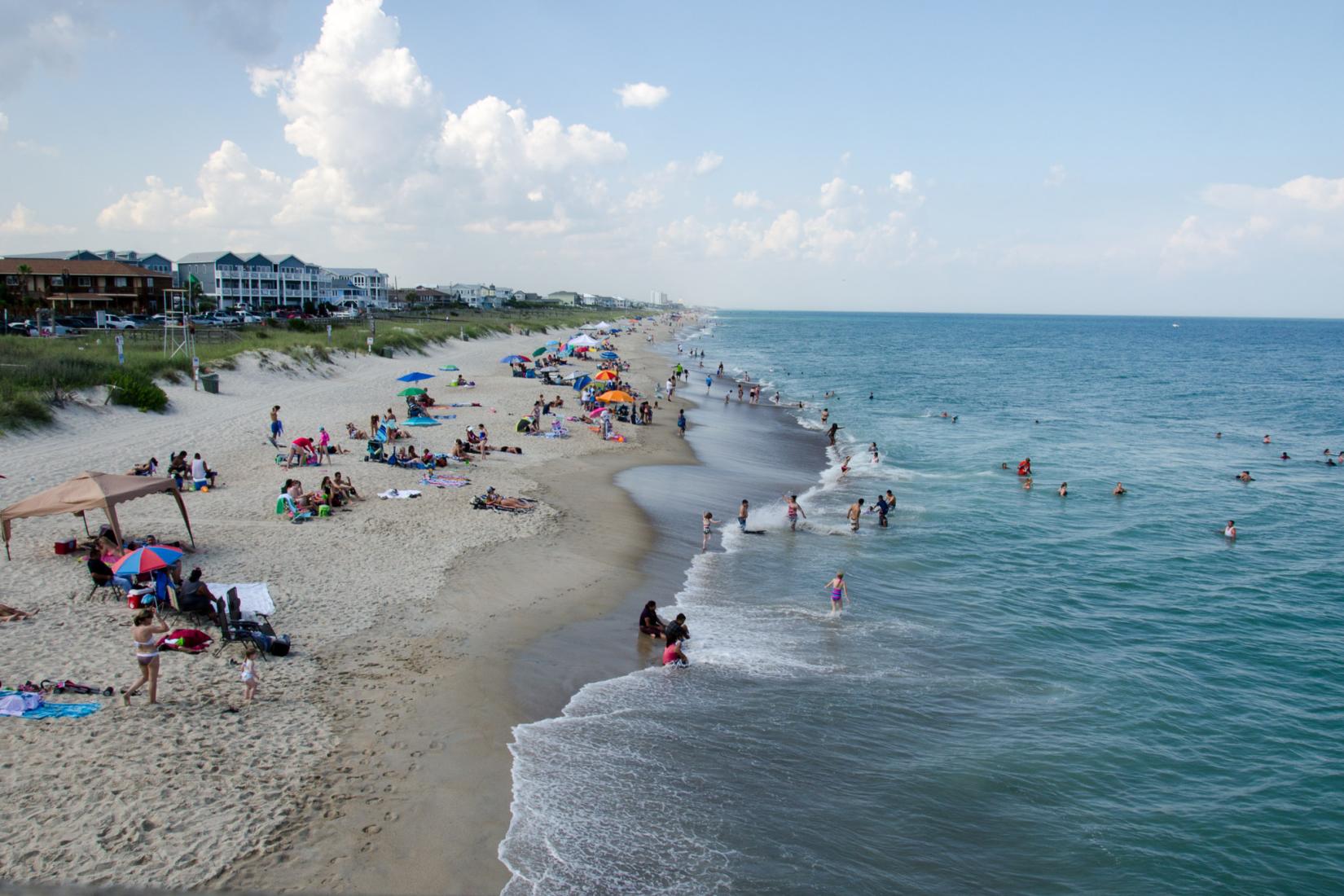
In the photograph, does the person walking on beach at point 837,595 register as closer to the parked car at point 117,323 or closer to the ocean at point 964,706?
the ocean at point 964,706

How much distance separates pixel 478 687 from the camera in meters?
12.0

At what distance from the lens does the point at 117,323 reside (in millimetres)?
53875

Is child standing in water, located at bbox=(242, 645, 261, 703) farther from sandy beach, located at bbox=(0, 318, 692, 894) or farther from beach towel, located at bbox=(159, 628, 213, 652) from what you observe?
beach towel, located at bbox=(159, 628, 213, 652)

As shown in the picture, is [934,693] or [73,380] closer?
[934,693]

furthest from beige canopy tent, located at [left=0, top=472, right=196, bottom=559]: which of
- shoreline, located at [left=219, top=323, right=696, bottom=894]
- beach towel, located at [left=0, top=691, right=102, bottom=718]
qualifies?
shoreline, located at [left=219, top=323, right=696, bottom=894]

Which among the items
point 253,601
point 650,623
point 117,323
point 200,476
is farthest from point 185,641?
point 117,323

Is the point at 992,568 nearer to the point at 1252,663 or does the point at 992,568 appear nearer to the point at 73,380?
the point at 1252,663

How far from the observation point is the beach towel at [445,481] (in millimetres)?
23219

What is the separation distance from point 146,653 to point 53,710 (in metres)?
1.21

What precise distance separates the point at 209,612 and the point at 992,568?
→ 17201mm

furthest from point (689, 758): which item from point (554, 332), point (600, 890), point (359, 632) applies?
point (554, 332)

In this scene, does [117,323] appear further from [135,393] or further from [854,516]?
[854,516]

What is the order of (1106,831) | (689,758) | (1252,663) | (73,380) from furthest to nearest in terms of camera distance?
(73,380), (1252,663), (689,758), (1106,831)

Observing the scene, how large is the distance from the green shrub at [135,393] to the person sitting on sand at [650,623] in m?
23.8
